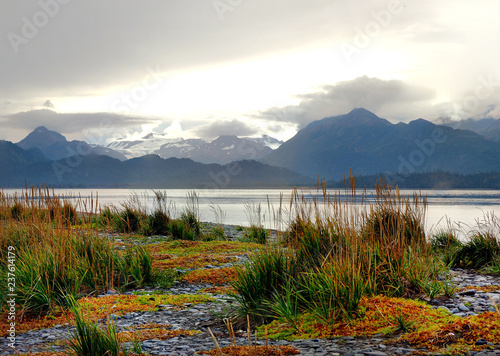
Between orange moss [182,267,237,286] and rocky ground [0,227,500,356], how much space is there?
4.43 ft

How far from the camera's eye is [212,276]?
9719 mm

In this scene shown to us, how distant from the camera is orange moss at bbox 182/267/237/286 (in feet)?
30.9

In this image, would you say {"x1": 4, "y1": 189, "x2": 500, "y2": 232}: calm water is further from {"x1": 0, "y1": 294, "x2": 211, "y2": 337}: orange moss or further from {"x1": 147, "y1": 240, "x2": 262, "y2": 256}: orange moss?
{"x1": 0, "y1": 294, "x2": 211, "y2": 337}: orange moss

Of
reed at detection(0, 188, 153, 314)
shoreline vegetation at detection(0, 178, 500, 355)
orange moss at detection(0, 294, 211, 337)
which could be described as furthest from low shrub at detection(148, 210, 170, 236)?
orange moss at detection(0, 294, 211, 337)

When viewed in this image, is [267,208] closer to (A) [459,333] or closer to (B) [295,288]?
(B) [295,288]

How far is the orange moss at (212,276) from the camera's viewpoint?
9.43m

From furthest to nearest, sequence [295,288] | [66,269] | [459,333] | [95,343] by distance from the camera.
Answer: [66,269] → [295,288] → [459,333] → [95,343]

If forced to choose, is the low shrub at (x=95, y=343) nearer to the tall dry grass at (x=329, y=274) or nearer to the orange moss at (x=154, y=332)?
the orange moss at (x=154, y=332)

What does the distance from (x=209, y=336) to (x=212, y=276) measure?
3980 millimetres

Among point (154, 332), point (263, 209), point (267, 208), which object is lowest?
point (263, 209)

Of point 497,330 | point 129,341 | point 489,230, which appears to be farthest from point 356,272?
point 489,230

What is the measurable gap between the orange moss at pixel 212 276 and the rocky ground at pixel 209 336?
1349 mm

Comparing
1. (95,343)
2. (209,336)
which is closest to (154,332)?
(209,336)

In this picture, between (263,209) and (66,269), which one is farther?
(263,209)
